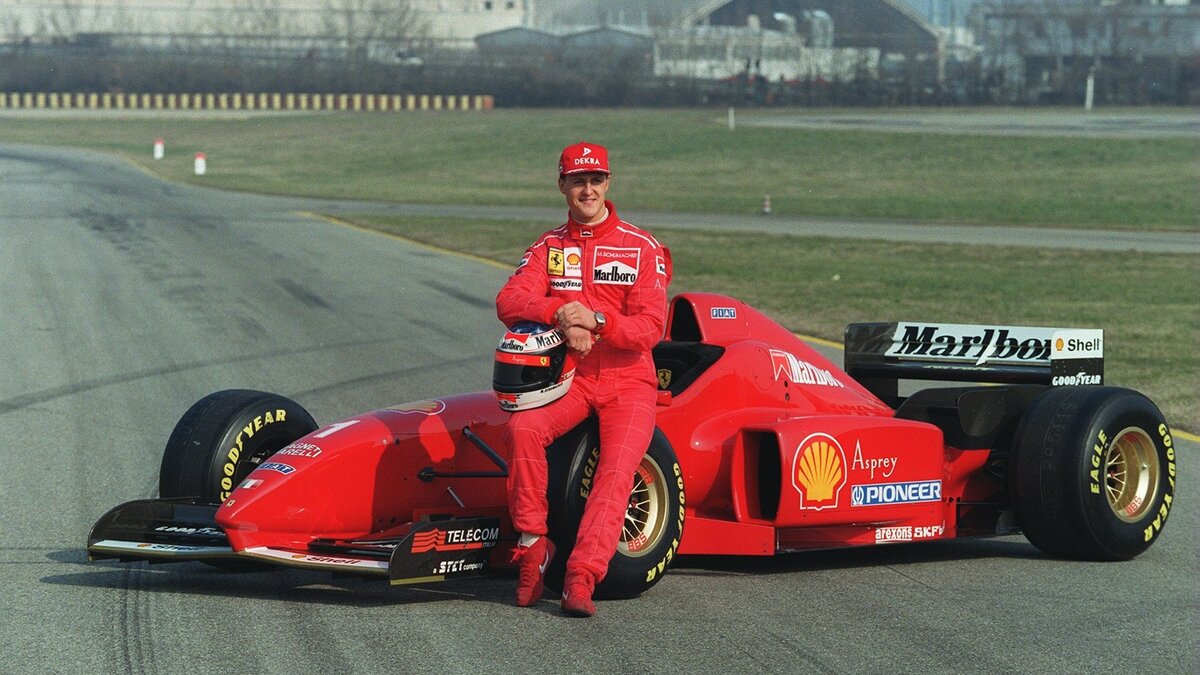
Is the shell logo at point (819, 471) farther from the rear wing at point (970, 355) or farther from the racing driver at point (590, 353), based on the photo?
the rear wing at point (970, 355)

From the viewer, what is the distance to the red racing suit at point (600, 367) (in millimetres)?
5984

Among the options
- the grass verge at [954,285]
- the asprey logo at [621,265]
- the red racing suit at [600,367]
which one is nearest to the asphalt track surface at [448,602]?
the red racing suit at [600,367]

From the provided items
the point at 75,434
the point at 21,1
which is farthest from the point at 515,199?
the point at 21,1

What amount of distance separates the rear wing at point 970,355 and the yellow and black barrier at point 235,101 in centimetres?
7304

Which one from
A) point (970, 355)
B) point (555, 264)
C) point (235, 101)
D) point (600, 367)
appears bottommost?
point (970, 355)

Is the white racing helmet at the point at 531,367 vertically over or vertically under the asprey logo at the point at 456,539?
over

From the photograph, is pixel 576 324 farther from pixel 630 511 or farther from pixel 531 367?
pixel 630 511

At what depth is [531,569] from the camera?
601cm

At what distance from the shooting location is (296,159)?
5738cm

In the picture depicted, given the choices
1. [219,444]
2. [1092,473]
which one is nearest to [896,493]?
[1092,473]

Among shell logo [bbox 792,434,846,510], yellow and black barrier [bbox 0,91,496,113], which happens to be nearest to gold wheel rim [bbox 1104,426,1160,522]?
shell logo [bbox 792,434,846,510]

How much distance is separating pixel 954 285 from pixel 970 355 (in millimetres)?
12192

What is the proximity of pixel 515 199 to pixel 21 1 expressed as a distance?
8208cm

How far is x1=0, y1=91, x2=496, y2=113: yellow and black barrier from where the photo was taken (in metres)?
80.8
